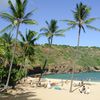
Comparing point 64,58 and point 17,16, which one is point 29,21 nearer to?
point 17,16

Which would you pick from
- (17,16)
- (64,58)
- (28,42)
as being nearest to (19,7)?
(17,16)

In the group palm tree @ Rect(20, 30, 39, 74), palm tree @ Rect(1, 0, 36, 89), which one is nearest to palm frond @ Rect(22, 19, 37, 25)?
palm tree @ Rect(1, 0, 36, 89)

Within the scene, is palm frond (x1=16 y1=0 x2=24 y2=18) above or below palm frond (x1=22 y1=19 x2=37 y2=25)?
above

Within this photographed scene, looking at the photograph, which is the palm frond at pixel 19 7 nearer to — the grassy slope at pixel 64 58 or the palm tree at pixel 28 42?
the palm tree at pixel 28 42

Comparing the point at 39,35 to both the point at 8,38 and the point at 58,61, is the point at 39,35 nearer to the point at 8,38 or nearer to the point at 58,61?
the point at 8,38

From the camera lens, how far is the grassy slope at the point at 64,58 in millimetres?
136387

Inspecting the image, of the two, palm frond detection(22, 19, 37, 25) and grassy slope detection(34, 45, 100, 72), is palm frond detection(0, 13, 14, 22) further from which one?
grassy slope detection(34, 45, 100, 72)

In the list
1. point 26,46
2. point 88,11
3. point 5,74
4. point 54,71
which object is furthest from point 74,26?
point 54,71

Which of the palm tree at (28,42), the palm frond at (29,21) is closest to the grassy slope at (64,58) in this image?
the palm tree at (28,42)

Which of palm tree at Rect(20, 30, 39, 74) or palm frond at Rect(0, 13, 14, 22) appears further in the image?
palm tree at Rect(20, 30, 39, 74)

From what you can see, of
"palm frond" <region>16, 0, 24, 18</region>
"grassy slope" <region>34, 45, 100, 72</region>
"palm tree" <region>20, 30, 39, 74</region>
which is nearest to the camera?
"palm frond" <region>16, 0, 24, 18</region>

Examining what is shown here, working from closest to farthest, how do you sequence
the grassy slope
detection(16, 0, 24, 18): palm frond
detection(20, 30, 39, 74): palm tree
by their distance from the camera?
detection(16, 0, 24, 18): palm frond < detection(20, 30, 39, 74): palm tree < the grassy slope

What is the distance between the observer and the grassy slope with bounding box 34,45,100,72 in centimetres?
13639

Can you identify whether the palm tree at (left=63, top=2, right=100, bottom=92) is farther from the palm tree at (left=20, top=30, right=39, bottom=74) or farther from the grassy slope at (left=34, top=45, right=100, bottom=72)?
the grassy slope at (left=34, top=45, right=100, bottom=72)
